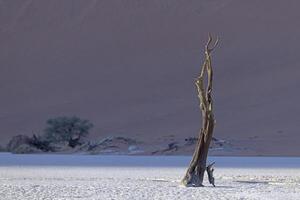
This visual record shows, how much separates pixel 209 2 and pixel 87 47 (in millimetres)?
9024

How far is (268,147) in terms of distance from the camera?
35406 mm

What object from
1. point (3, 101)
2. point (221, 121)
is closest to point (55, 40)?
point (3, 101)

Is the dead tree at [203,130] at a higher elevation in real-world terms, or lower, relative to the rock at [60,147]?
lower

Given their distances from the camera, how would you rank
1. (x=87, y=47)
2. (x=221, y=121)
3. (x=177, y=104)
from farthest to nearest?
(x=87, y=47), (x=177, y=104), (x=221, y=121)

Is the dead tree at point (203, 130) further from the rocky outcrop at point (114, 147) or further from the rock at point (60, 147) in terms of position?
the rock at point (60, 147)

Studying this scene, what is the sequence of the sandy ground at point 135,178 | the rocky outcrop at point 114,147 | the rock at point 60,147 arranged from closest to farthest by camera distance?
the sandy ground at point 135,178
the rocky outcrop at point 114,147
the rock at point 60,147

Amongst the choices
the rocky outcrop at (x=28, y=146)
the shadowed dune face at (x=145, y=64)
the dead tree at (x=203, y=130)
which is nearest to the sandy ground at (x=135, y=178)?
the dead tree at (x=203, y=130)

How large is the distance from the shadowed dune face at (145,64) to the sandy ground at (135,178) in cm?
1681

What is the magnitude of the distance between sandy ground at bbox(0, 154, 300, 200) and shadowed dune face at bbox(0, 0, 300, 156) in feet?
55.1

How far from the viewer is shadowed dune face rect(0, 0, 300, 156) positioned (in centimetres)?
5228

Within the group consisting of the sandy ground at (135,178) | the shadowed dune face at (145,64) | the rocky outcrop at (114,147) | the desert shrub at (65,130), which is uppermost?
the shadowed dune face at (145,64)

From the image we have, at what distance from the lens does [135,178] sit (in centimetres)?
2070

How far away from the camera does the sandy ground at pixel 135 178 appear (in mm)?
15852

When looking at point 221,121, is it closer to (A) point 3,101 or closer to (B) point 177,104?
(B) point 177,104
